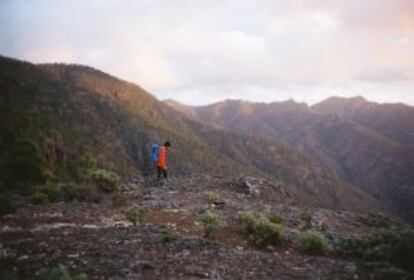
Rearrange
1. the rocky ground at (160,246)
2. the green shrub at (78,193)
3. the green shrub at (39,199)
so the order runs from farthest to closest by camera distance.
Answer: the green shrub at (78,193), the green shrub at (39,199), the rocky ground at (160,246)

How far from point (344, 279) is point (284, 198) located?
15.9 metres

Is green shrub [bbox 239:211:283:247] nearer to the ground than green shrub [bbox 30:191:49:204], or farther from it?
nearer to the ground

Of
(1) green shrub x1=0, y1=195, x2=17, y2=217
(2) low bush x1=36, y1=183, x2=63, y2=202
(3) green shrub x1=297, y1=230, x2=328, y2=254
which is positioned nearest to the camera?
(3) green shrub x1=297, y1=230, x2=328, y2=254

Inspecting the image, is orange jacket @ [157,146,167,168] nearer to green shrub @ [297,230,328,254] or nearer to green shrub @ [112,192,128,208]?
green shrub @ [112,192,128,208]

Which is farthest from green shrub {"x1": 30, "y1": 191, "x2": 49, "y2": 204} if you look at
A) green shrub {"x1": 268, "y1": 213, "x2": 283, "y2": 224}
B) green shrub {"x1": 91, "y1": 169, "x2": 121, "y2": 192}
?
green shrub {"x1": 268, "y1": 213, "x2": 283, "y2": 224}

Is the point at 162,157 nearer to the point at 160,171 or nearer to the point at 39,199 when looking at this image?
the point at 160,171

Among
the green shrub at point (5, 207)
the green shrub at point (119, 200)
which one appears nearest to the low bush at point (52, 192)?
the green shrub at point (119, 200)

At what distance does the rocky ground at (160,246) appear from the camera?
1035 cm

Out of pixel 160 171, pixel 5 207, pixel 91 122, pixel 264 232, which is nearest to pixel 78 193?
pixel 5 207

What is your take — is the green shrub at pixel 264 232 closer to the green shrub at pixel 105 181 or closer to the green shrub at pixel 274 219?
the green shrub at pixel 274 219

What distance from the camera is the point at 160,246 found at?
12180 mm

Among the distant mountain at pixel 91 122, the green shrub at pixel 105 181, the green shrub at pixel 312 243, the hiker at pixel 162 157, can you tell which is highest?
the distant mountain at pixel 91 122

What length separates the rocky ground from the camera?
34.0 ft

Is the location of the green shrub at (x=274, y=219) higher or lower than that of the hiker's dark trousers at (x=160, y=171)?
lower
